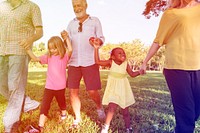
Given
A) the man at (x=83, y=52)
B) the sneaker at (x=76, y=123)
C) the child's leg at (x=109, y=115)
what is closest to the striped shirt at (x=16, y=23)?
the man at (x=83, y=52)

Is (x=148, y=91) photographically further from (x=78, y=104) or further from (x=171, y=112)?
(x=78, y=104)

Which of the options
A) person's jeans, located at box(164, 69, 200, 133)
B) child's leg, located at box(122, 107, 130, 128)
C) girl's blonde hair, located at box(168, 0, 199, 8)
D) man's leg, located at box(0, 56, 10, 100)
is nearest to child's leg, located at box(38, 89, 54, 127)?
man's leg, located at box(0, 56, 10, 100)

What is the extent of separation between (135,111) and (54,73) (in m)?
0.62

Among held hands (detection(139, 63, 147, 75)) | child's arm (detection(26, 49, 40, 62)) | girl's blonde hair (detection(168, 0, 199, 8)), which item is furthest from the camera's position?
child's arm (detection(26, 49, 40, 62))

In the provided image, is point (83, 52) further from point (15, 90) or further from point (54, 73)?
point (15, 90)

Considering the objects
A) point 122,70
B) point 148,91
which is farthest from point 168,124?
point 122,70

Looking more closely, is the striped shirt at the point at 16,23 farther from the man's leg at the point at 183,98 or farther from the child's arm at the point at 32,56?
the man's leg at the point at 183,98

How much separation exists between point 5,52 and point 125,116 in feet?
2.99

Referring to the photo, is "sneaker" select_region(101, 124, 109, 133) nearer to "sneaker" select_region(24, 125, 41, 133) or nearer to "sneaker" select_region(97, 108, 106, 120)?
"sneaker" select_region(97, 108, 106, 120)

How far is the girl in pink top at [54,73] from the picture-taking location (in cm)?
198

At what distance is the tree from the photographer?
2.01m

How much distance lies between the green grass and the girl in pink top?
0.04 metres

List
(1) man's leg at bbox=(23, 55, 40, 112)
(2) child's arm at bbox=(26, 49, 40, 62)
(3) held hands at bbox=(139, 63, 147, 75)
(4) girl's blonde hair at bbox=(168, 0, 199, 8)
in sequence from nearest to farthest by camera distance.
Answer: (4) girl's blonde hair at bbox=(168, 0, 199, 8), (3) held hands at bbox=(139, 63, 147, 75), (2) child's arm at bbox=(26, 49, 40, 62), (1) man's leg at bbox=(23, 55, 40, 112)

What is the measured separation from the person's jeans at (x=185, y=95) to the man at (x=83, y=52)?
19.7 inches
